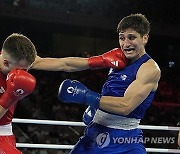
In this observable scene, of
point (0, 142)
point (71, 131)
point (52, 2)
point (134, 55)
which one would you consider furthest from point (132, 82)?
point (52, 2)

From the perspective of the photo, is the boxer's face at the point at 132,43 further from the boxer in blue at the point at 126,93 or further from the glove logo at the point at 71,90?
the glove logo at the point at 71,90

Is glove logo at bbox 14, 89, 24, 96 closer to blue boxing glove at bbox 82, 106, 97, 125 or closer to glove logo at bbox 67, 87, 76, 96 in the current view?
glove logo at bbox 67, 87, 76, 96

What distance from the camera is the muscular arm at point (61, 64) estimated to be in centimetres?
236

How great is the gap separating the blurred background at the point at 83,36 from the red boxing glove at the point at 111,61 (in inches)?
195

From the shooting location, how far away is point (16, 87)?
5.64 ft

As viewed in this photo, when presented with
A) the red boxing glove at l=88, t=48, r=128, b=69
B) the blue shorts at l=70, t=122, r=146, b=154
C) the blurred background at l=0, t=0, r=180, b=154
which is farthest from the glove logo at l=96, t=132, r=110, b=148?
the blurred background at l=0, t=0, r=180, b=154

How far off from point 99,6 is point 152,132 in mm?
6836

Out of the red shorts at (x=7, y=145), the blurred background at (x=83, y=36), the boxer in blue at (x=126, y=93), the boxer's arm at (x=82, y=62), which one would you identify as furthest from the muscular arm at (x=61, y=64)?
the blurred background at (x=83, y=36)

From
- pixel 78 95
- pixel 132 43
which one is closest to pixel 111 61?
pixel 132 43

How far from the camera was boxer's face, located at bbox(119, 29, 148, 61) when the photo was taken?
84.9 inches

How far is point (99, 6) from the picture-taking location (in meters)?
11.7

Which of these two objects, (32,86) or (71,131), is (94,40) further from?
(32,86)

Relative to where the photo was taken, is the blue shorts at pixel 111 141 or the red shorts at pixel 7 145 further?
the blue shorts at pixel 111 141

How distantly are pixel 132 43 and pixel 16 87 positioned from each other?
2.53 ft
